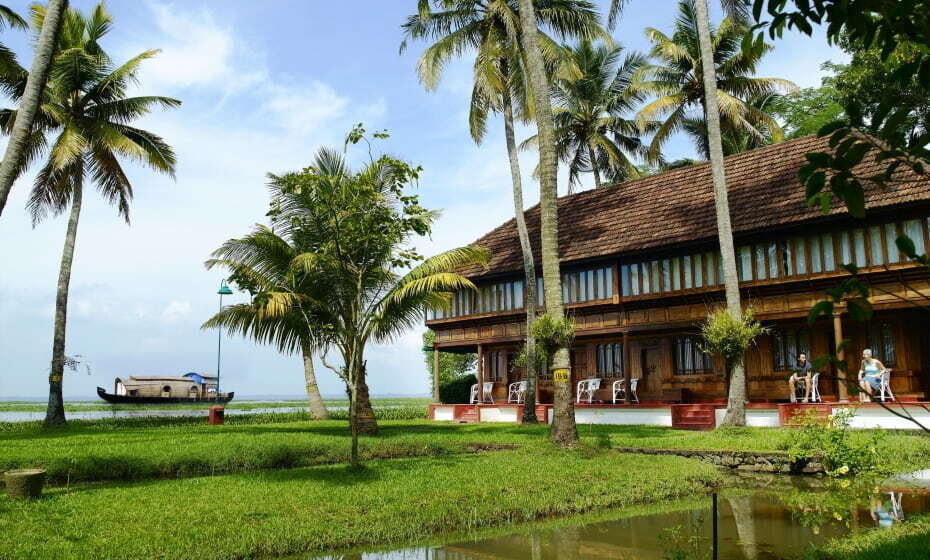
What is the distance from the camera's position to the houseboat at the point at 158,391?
5419cm

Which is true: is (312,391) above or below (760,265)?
below

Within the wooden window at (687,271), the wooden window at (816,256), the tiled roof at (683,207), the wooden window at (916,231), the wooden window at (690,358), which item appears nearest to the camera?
the wooden window at (916,231)

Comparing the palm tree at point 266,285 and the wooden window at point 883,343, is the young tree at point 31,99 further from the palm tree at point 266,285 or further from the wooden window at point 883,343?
the wooden window at point 883,343

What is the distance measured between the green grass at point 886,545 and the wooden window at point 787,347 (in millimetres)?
14096

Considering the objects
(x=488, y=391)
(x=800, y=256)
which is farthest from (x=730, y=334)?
(x=488, y=391)

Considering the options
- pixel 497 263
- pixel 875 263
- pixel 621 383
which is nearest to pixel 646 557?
pixel 875 263

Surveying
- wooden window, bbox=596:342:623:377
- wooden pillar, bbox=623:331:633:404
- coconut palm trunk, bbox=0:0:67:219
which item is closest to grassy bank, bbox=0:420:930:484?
wooden pillar, bbox=623:331:633:404

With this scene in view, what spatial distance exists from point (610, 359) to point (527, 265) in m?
5.83

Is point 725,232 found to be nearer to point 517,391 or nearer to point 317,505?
point 517,391

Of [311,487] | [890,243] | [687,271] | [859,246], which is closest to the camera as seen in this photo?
[311,487]

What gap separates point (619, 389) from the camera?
24.2 meters

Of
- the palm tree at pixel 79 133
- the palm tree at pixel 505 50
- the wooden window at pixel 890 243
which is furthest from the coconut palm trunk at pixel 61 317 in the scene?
the wooden window at pixel 890 243

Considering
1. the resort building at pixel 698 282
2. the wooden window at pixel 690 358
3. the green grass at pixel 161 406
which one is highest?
the resort building at pixel 698 282

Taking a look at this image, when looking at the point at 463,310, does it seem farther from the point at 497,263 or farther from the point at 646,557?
the point at 646,557
